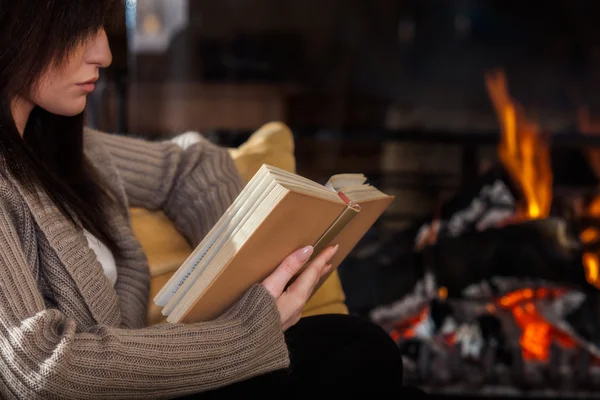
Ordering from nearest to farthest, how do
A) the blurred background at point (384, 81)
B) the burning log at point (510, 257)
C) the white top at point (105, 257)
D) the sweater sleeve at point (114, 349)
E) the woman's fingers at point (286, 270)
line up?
the sweater sleeve at point (114, 349), the woman's fingers at point (286, 270), the white top at point (105, 257), the burning log at point (510, 257), the blurred background at point (384, 81)

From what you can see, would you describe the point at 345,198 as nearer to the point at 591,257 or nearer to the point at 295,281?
the point at 295,281

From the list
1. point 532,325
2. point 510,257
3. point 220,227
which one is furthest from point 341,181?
point 532,325

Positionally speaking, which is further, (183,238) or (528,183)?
(528,183)

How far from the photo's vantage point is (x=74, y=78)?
37.5 inches

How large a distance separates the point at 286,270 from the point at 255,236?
11 cm

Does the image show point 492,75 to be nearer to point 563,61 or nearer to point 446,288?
point 563,61

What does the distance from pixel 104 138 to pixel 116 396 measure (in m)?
0.50

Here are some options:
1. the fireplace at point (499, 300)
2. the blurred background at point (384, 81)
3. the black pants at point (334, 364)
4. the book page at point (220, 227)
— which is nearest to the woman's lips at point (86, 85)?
the book page at point (220, 227)

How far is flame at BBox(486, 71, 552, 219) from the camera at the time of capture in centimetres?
206

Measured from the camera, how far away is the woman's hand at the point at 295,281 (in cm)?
94

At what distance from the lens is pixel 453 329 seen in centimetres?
196

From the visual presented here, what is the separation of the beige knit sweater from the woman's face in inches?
4.1

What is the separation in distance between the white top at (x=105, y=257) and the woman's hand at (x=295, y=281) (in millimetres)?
260

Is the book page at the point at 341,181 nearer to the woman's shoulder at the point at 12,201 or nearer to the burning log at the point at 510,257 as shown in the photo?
the woman's shoulder at the point at 12,201
